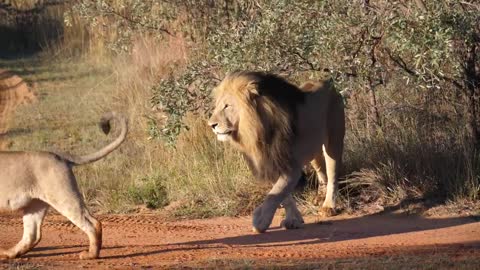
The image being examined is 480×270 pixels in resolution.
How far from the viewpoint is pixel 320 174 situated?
931 cm

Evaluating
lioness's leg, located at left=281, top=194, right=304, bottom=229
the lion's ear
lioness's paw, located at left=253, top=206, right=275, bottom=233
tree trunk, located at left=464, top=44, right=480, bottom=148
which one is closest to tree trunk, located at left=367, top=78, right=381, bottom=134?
tree trunk, located at left=464, top=44, right=480, bottom=148

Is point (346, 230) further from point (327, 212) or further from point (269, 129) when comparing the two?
point (269, 129)

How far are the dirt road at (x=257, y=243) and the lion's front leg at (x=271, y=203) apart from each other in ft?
0.50

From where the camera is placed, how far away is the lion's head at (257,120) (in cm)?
794

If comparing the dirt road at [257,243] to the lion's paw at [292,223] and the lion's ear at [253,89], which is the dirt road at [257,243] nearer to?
the lion's paw at [292,223]

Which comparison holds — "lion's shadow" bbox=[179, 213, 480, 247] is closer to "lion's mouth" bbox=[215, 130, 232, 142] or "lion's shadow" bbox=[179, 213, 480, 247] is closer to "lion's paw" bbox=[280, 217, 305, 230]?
"lion's paw" bbox=[280, 217, 305, 230]

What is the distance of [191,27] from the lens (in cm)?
1291

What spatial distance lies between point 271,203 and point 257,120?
644 millimetres

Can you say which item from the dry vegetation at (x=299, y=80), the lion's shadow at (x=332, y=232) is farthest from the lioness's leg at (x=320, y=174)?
the lion's shadow at (x=332, y=232)

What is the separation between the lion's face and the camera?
794 cm

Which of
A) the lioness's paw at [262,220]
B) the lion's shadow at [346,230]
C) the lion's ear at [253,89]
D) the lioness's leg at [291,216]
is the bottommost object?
the lion's shadow at [346,230]

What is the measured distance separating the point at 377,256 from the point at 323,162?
7.40ft

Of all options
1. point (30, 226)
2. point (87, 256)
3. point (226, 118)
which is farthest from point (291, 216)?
point (30, 226)

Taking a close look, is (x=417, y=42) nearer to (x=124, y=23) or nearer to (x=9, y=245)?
(x=9, y=245)
